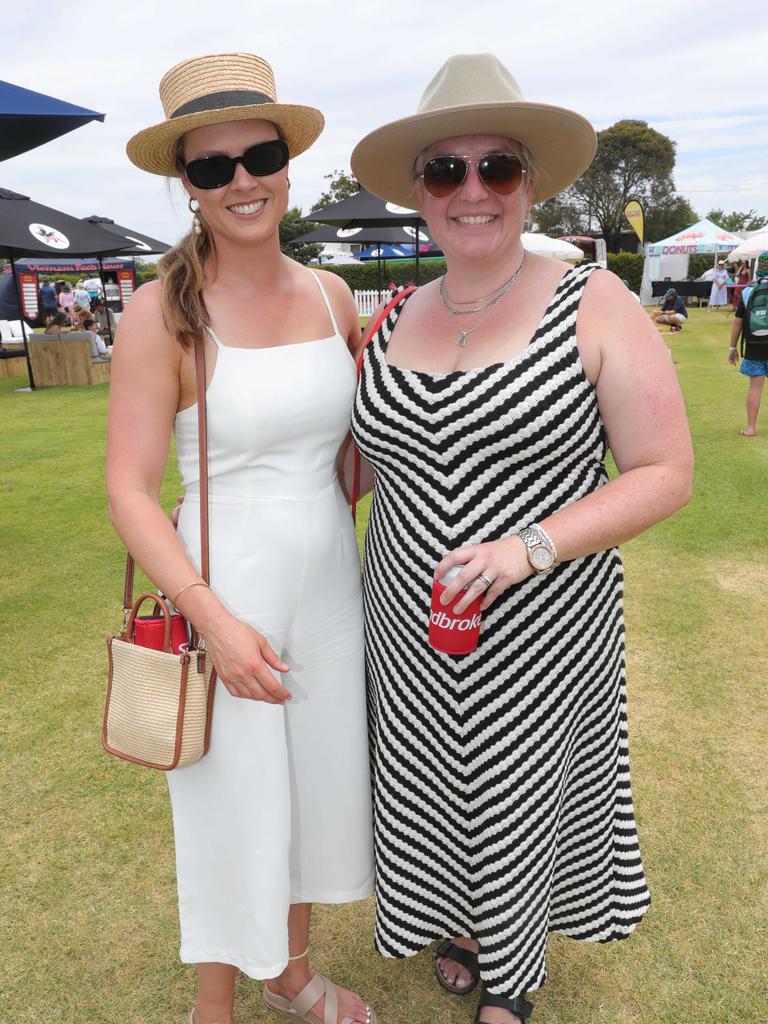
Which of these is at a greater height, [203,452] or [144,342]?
[144,342]

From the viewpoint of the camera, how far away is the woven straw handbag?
173 cm

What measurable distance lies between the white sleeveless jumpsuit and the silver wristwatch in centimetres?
51

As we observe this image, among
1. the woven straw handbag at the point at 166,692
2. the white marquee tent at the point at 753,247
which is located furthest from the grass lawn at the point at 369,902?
the white marquee tent at the point at 753,247

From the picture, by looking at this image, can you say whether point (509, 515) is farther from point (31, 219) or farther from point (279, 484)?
point (31, 219)

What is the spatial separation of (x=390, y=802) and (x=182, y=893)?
0.54 meters

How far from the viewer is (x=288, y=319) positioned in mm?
1898

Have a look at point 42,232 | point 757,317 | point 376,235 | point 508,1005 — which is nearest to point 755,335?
point 757,317

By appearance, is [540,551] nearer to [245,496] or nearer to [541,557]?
[541,557]

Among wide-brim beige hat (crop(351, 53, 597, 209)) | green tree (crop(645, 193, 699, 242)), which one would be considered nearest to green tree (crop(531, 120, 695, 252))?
green tree (crop(645, 193, 699, 242))

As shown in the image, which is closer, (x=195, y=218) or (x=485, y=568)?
(x=485, y=568)

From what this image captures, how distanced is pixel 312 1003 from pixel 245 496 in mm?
1406

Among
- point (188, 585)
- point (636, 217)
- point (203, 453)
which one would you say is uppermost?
point (636, 217)

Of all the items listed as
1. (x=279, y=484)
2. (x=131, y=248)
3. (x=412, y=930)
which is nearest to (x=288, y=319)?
(x=279, y=484)

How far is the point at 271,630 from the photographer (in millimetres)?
1860
